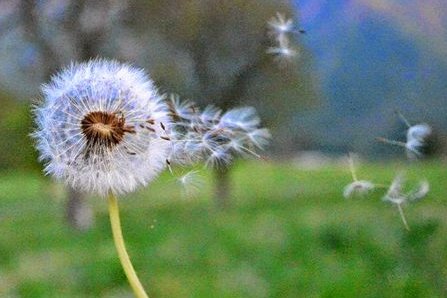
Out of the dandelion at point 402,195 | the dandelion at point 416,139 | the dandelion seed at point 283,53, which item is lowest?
the dandelion at point 402,195

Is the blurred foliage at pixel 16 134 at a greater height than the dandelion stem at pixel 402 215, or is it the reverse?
the blurred foliage at pixel 16 134

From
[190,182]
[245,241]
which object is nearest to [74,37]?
[190,182]

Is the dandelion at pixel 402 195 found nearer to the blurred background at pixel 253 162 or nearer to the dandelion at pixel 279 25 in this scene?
the blurred background at pixel 253 162

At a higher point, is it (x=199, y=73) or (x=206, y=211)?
(x=199, y=73)

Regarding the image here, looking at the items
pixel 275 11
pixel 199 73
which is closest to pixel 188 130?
pixel 199 73

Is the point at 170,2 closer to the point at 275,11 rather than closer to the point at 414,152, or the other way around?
the point at 275,11

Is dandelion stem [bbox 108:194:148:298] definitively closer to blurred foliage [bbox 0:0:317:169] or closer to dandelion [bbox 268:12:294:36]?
blurred foliage [bbox 0:0:317:169]

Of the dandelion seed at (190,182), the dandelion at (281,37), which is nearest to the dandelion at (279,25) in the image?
the dandelion at (281,37)

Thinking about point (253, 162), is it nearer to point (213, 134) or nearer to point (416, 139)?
point (213, 134)
